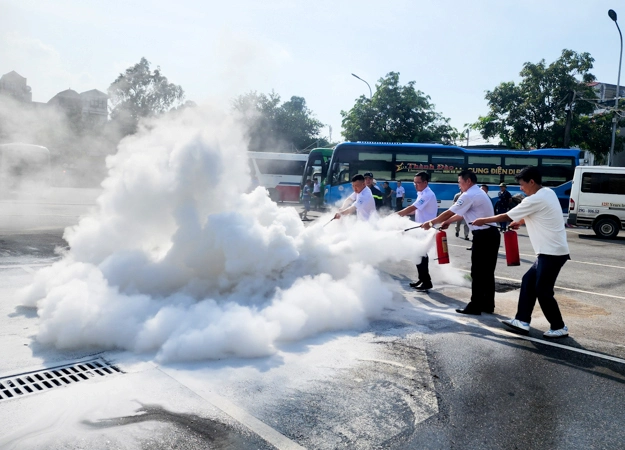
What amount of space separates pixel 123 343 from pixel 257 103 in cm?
470

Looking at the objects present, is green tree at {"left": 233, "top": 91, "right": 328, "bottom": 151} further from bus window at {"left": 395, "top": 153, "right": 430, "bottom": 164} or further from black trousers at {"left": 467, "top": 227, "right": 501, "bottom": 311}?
black trousers at {"left": 467, "top": 227, "right": 501, "bottom": 311}

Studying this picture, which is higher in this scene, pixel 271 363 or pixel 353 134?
pixel 353 134

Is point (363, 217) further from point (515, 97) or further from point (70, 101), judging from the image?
point (515, 97)

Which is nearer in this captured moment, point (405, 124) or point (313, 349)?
point (313, 349)

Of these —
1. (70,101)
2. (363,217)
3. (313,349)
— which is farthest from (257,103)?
(70,101)

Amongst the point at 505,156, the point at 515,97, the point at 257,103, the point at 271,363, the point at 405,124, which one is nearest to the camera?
the point at 271,363

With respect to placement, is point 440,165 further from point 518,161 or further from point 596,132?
point 596,132

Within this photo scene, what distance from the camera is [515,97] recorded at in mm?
27750

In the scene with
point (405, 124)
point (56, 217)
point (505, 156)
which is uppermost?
point (405, 124)

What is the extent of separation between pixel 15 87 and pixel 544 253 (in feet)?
37.7

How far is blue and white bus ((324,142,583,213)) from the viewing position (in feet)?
74.4

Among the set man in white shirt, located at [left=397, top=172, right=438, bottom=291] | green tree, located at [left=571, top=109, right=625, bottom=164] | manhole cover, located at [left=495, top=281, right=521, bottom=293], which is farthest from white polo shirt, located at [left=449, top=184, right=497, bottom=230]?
green tree, located at [left=571, top=109, right=625, bottom=164]

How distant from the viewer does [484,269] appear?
247 inches

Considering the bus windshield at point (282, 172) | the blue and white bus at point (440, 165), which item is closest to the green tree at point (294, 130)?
the bus windshield at point (282, 172)
